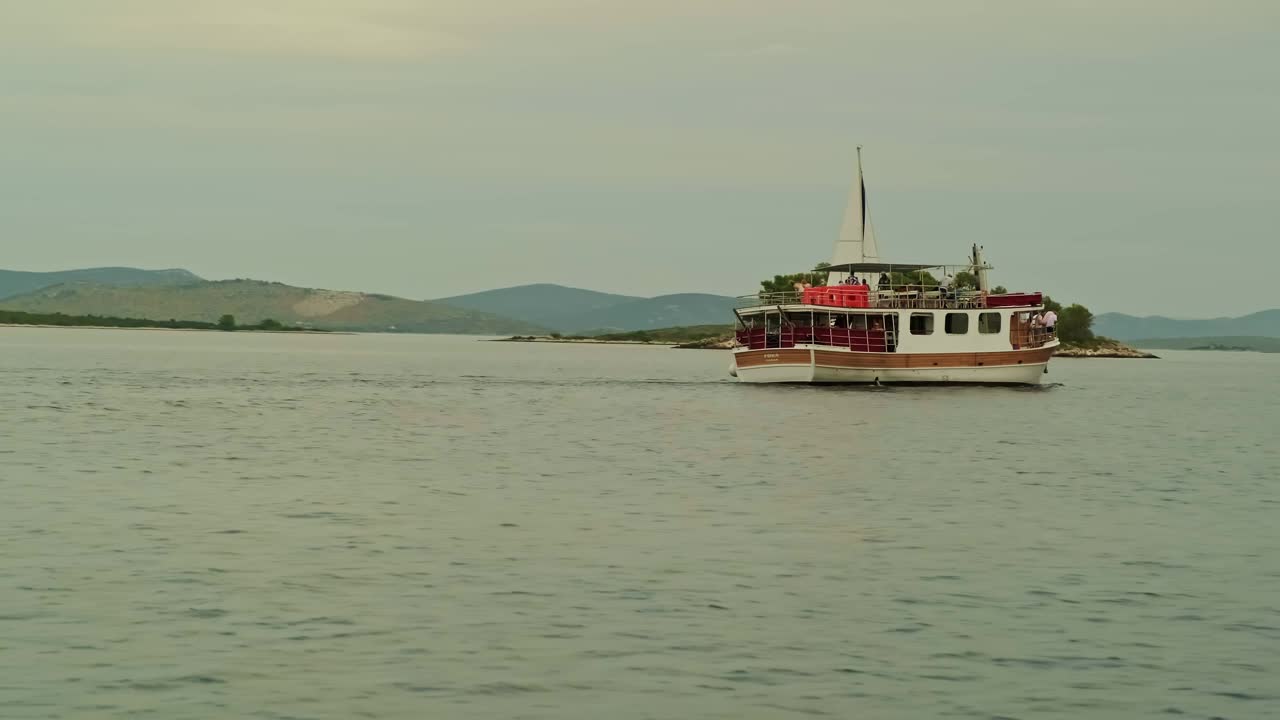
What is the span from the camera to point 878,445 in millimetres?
48156

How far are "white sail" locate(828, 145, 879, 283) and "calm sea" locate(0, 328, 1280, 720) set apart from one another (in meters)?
60.4

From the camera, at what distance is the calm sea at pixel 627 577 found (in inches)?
→ 609

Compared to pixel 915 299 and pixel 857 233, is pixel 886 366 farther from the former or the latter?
pixel 857 233

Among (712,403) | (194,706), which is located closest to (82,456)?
(194,706)

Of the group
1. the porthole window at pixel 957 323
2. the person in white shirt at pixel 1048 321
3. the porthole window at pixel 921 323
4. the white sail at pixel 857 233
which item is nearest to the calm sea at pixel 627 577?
the porthole window at pixel 921 323

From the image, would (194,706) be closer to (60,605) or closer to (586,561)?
(60,605)

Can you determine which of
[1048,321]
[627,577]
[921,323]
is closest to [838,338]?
[921,323]

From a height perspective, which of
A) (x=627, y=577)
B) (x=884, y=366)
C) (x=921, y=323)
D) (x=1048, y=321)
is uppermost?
(x=1048, y=321)

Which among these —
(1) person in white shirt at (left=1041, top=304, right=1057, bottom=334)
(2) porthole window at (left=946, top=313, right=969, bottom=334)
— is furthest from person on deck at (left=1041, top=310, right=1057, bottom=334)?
(2) porthole window at (left=946, top=313, right=969, bottom=334)

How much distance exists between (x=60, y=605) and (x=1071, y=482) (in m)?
26.6

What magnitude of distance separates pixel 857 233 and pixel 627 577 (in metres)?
90.3

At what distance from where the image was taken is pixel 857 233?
10981 cm

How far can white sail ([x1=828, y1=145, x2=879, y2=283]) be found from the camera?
4304 inches

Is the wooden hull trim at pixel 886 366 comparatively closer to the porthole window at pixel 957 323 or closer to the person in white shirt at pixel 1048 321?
the porthole window at pixel 957 323
